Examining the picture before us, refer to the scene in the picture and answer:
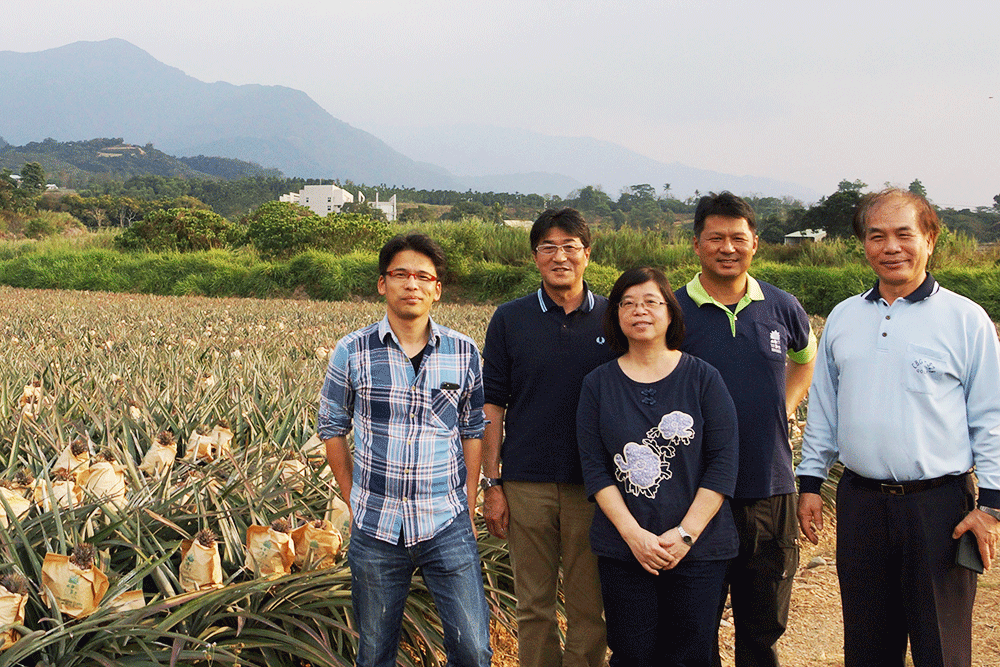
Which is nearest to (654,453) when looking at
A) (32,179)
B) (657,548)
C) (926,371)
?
(657,548)

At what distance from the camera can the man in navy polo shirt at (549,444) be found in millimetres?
2391

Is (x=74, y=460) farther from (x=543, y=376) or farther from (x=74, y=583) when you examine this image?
(x=543, y=376)

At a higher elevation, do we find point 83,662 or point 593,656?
point 83,662

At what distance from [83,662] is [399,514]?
0.87 meters

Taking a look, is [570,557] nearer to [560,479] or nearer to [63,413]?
[560,479]

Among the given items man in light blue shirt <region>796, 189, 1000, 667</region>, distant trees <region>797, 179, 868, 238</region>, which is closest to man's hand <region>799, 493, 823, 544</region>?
man in light blue shirt <region>796, 189, 1000, 667</region>

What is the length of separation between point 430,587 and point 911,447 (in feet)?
4.42

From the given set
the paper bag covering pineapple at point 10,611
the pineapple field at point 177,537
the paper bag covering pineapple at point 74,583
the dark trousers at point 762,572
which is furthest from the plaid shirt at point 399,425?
the dark trousers at point 762,572

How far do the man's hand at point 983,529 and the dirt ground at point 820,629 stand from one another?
124 centimetres

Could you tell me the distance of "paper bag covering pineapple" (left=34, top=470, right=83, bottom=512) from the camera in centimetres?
228

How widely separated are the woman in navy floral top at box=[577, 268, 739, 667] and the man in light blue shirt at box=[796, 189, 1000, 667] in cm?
37

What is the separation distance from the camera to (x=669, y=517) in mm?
2051

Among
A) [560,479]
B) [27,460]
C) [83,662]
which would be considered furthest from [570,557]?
[27,460]

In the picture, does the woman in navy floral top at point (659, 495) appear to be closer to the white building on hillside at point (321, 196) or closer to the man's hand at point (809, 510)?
the man's hand at point (809, 510)
